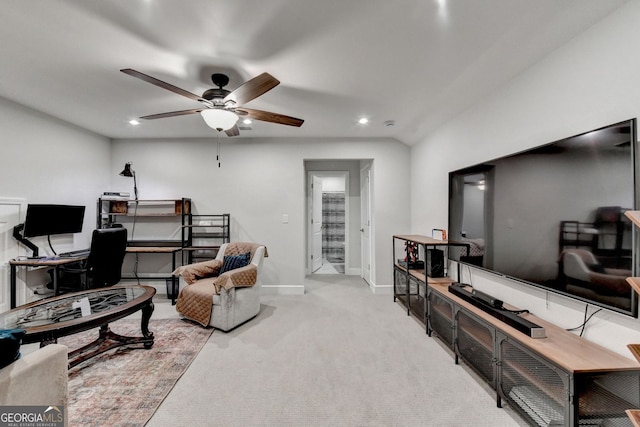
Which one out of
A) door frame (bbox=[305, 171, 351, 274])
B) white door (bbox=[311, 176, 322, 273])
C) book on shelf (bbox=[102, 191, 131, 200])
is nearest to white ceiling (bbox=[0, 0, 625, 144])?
book on shelf (bbox=[102, 191, 131, 200])

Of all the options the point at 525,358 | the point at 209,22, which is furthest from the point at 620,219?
the point at 209,22

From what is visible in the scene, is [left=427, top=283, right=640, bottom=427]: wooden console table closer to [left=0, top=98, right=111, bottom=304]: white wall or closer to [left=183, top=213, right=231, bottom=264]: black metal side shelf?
[left=183, top=213, right=231, bottom=264]: black metal side shelf

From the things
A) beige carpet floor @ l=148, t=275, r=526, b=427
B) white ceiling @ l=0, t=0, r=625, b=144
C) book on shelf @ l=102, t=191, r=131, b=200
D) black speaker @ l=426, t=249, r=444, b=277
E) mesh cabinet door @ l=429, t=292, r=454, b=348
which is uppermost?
white ceiling @ l=0, t=0, r=625, b=144

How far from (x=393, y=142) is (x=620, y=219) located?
3.09 metres

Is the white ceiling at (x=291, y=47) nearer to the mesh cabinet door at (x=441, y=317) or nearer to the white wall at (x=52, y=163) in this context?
the white wall at (x=52, y=163)

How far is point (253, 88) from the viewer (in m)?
1.88

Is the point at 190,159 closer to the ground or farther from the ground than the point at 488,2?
closer to the ground

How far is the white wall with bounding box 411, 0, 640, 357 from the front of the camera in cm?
131

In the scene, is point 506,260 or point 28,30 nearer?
point 28,30

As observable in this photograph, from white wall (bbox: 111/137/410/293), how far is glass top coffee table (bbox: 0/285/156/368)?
1.88 metres

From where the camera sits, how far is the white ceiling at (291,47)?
58.5 inches

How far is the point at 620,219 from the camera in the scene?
1.23m

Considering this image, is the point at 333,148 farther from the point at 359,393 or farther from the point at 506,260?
the point at 359,393

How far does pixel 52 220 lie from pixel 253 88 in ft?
11.0
